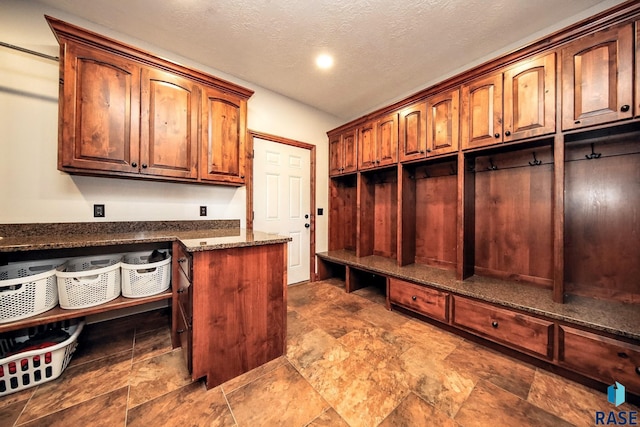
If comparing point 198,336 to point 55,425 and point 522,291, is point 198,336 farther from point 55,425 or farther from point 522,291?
point 522,291

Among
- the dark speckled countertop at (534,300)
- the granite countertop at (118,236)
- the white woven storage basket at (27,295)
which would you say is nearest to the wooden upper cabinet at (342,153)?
the dark speckled countertop at (534,300)

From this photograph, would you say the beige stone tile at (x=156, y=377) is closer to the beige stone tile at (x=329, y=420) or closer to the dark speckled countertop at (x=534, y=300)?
the beige stone tile at (x=329, y=420)

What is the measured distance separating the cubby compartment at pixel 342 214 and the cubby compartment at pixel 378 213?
1.30ft

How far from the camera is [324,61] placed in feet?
8.00

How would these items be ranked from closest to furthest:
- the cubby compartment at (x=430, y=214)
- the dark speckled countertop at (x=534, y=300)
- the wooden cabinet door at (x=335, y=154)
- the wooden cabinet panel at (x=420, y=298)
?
the dark speckled countertop at (x=534, y=300) → the wooden cabinet panel at (x=420, y=298) → the cubby compartment at (x=430, y=214) → the wooden cabinet door at (x=335, y=154)

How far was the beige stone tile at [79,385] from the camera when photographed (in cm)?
129

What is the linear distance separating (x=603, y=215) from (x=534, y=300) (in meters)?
0.84

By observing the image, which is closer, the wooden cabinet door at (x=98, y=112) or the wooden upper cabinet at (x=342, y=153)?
the wooden cabinet door at (x=98, y=112)

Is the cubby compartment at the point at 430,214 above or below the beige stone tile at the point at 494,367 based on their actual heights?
above

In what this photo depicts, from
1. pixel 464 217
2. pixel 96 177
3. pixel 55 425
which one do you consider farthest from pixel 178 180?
pixel 464 217

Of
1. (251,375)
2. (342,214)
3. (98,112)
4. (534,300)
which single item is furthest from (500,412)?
(98,112)

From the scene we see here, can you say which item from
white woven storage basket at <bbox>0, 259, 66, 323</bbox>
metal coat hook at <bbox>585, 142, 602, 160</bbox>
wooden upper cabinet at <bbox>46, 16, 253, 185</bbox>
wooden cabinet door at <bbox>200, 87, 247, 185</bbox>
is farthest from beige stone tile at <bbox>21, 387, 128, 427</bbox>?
metal coat hook at <bbox>585, 142, 602, 160</bbox>

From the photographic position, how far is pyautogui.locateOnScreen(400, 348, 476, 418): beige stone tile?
52.8 inches

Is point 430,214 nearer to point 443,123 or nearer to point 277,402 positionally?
point 443,123
